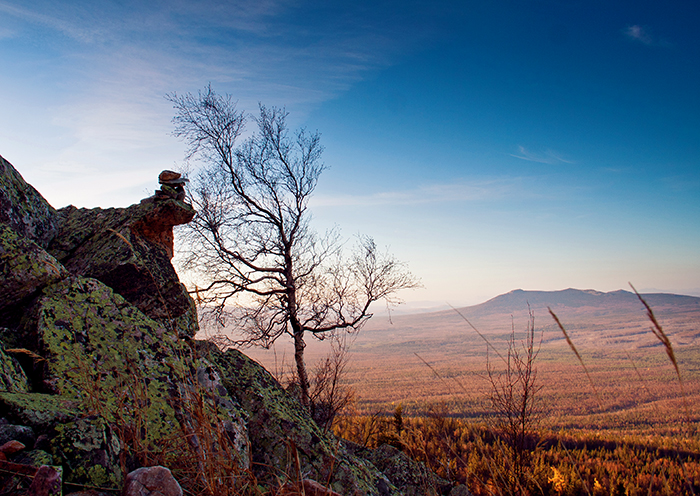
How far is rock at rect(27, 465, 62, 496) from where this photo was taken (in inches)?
72.9

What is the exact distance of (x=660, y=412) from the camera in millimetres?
49281

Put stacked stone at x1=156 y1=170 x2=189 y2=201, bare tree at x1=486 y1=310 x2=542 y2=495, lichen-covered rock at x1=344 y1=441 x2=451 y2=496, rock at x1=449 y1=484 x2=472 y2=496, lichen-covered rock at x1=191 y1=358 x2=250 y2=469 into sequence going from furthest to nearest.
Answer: stacked stone at x1=156 y1=170 x2=189 y2=201 < rock at x1=449 y1=484 x2=472 y2=496 < lichen-covered rock at x1=344 y1=441 x2=451 y2=496 < bare tree at x1=486 y1=310 x2=542 y2=495 < lichen-covered rock at x1=191 y1=358 x2=250 y2=469

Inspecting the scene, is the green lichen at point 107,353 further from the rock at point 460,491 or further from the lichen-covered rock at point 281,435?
the rock at point 460,491

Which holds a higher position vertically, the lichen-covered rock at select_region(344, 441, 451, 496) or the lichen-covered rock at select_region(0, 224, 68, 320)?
the lichen-covered rock at select_region(0, 224, 68, 320)

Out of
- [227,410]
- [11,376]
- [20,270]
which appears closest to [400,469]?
[227,410]

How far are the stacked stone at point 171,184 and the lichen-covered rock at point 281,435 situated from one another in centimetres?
281

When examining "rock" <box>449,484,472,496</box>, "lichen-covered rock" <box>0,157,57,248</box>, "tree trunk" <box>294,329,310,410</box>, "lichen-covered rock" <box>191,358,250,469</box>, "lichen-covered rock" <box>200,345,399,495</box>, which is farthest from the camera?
"tree trunk" <box>294,329,310,410</box>

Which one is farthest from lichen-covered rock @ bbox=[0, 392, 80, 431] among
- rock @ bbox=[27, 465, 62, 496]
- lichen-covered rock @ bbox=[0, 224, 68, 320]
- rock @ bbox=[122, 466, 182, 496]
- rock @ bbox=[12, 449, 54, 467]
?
lichen-covered rock @ bbox=[0, 224, 68, 320]

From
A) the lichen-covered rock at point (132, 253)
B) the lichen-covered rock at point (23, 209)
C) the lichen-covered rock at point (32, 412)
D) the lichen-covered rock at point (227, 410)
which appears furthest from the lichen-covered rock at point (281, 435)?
the lichen-covered rock at point (23, 209)

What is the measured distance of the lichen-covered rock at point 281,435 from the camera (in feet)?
12.8

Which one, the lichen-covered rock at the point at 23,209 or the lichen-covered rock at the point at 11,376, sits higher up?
the lichen-covered rock at the point at 23,209

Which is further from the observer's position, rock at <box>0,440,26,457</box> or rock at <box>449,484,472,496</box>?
rock at <box>449,484,472,496</box>

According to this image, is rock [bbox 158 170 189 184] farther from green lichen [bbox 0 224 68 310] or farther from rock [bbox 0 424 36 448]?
rock [bbox 0 424 36 448]

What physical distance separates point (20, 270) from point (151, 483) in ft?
8.74
